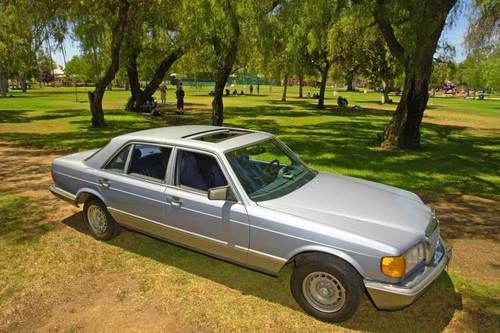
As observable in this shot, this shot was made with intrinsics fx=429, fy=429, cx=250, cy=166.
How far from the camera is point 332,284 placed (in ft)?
13.6

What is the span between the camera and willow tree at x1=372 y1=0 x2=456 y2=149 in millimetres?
11438

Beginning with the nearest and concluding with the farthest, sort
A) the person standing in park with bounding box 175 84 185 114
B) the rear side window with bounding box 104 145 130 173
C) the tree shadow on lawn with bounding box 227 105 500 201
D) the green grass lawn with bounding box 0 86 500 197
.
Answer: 1. the rear side window with bounding box 104 145 130 173
2. the tree shadow on lawn with bounding box 227 105 500 201
3. the green grass lawn with bounding box 0 86 500 197
4. the person standing in park with bounding box 175 84 185 114

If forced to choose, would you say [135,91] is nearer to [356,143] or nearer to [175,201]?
[356,143]

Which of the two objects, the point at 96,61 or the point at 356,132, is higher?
the point at 96,61

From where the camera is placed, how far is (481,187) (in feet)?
32.0

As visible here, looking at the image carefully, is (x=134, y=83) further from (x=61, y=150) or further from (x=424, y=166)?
(x=424, y=166)

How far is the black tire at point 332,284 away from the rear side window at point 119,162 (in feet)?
9.17

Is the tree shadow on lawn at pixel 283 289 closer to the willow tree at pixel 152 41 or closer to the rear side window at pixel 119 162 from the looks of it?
the rear side window at pixel 119 162

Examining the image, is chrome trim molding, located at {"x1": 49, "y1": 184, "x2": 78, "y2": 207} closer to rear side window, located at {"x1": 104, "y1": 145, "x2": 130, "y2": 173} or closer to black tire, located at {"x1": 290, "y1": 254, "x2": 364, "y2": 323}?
rear side window, located at {"x1": 104, "y1": 145, "x2": 130, "y2": 173}

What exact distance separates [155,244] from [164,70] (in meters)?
21.5

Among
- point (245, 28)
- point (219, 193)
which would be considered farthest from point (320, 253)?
point (245, 28)

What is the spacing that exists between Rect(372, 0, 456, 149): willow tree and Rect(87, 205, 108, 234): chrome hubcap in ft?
31.5

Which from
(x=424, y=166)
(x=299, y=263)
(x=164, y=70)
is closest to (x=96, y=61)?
(x=164, y=70)

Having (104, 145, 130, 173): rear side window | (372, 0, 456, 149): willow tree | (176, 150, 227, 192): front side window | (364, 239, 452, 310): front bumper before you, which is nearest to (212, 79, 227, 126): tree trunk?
(372, 0, 456, 149): willow tree
